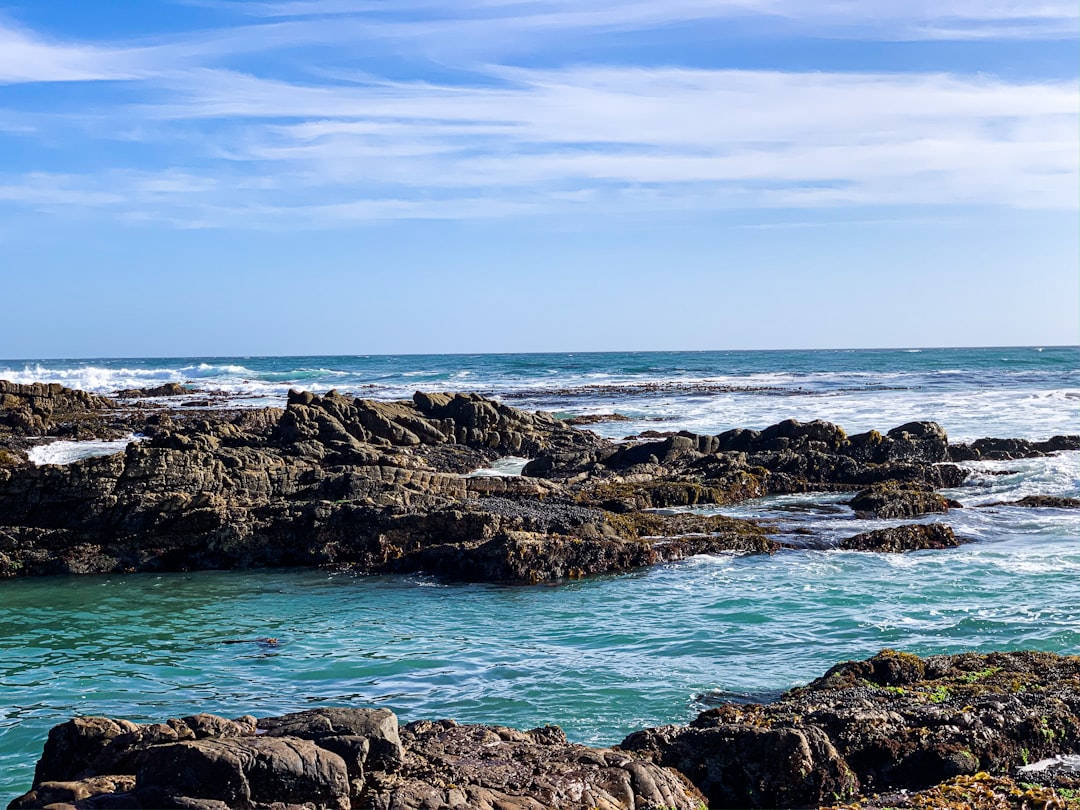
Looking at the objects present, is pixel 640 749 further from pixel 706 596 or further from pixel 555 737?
pixel 706 596

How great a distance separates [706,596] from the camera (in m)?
11.9

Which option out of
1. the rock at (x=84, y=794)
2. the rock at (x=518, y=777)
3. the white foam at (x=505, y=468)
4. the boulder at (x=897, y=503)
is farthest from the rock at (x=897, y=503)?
the rock at (x=84, y=794)

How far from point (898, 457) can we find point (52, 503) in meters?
17.4

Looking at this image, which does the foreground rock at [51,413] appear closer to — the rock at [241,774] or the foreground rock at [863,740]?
the rock at [241,774]

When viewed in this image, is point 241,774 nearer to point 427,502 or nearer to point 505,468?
point 427,502

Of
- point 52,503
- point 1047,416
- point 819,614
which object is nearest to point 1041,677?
point 819,614

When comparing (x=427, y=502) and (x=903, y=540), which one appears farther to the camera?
(x=427, y=502)

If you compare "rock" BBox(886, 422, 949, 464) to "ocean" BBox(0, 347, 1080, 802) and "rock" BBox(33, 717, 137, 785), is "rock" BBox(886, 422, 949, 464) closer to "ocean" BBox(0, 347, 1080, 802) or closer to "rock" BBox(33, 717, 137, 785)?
"ocean" BBox(0, 347, 1080, 802)

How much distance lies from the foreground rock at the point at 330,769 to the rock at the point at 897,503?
12484 millimetres

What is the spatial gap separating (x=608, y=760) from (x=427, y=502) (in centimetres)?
992

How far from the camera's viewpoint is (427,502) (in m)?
15.4

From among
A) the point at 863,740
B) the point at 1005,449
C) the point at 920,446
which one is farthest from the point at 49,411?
the point at 863,740

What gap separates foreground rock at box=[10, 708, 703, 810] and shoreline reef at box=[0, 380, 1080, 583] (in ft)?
23.4

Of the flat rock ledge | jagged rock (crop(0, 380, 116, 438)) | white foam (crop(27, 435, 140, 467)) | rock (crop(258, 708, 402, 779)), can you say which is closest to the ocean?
the flat rock ledge
